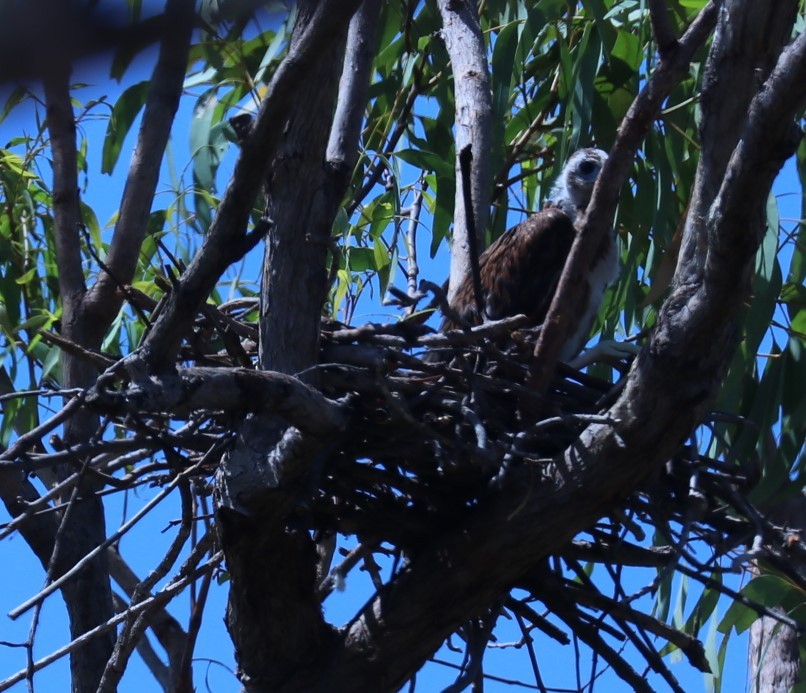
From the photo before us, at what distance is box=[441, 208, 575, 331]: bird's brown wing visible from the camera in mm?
3314

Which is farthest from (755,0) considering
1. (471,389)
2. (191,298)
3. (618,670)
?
(618,670)

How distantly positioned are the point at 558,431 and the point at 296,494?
0.59 meters

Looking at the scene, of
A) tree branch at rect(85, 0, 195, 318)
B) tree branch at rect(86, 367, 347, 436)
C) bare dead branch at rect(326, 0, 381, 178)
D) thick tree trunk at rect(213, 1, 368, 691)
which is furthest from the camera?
tree branch at rect(85, 0, 195, 318)

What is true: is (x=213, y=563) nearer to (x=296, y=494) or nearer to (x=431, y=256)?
(x=296, y=494)

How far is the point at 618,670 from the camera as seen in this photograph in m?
2.30

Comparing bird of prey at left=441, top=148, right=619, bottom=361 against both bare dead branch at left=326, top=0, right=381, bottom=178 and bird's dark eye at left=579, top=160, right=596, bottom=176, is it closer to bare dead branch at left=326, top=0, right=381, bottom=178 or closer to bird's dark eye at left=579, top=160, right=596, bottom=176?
bird's dark eye at left=579, top=160, right=596, bottom=176

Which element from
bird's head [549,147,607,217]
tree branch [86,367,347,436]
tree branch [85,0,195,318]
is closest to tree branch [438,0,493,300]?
bird's head [549,147,607,217]

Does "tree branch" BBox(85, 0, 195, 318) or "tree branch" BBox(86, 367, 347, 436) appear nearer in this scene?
"tree branch" BBox(86, 367, 347, 436)

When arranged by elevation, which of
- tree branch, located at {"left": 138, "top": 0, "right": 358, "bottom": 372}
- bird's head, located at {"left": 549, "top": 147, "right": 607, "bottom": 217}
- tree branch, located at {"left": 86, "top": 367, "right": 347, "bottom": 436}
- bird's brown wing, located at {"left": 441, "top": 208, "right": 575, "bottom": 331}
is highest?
bird's head, located at {"left": 549, "top": 147, "right": 607, "bottom": 217}

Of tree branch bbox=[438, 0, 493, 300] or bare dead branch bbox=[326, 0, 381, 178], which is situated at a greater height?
tree branch bbox=[438, 0, 493, 300]

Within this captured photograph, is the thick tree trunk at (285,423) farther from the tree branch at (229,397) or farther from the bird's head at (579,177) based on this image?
the bird's head at (579,177)

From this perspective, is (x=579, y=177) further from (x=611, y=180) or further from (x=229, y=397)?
(x=229, y=397)

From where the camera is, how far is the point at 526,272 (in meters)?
3.32

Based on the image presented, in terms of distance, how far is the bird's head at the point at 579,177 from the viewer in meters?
3.53
